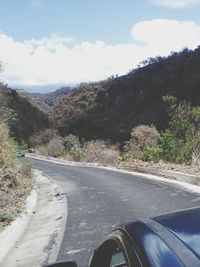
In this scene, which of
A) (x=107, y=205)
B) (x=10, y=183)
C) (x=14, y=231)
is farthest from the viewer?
(x=10, y=183)

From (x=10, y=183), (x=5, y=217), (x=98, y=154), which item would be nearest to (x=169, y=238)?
(x=5, y=217)

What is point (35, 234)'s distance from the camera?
10.2 meters

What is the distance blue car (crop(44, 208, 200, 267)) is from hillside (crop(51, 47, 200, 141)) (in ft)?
196

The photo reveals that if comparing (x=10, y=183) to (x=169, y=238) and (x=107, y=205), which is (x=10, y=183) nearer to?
(x=107, y=205)

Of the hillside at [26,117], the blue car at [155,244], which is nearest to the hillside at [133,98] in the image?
the hillside at [26,117]

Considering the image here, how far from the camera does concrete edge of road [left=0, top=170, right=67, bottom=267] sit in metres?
8.27

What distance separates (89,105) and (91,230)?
97515mm

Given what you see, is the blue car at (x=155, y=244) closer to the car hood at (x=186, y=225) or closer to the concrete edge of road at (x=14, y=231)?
the car hood at (x=186, y=225)

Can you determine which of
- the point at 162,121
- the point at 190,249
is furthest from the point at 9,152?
the point at 162,121

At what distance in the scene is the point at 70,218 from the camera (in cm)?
1159

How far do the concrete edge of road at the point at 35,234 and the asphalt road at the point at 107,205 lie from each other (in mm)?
198

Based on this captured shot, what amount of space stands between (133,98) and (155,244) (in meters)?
86.0

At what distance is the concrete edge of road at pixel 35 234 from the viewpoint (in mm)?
8273

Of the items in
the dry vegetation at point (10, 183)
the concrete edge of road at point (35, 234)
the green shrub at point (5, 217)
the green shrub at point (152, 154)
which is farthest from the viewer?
the green shrub at point (152, 154)
